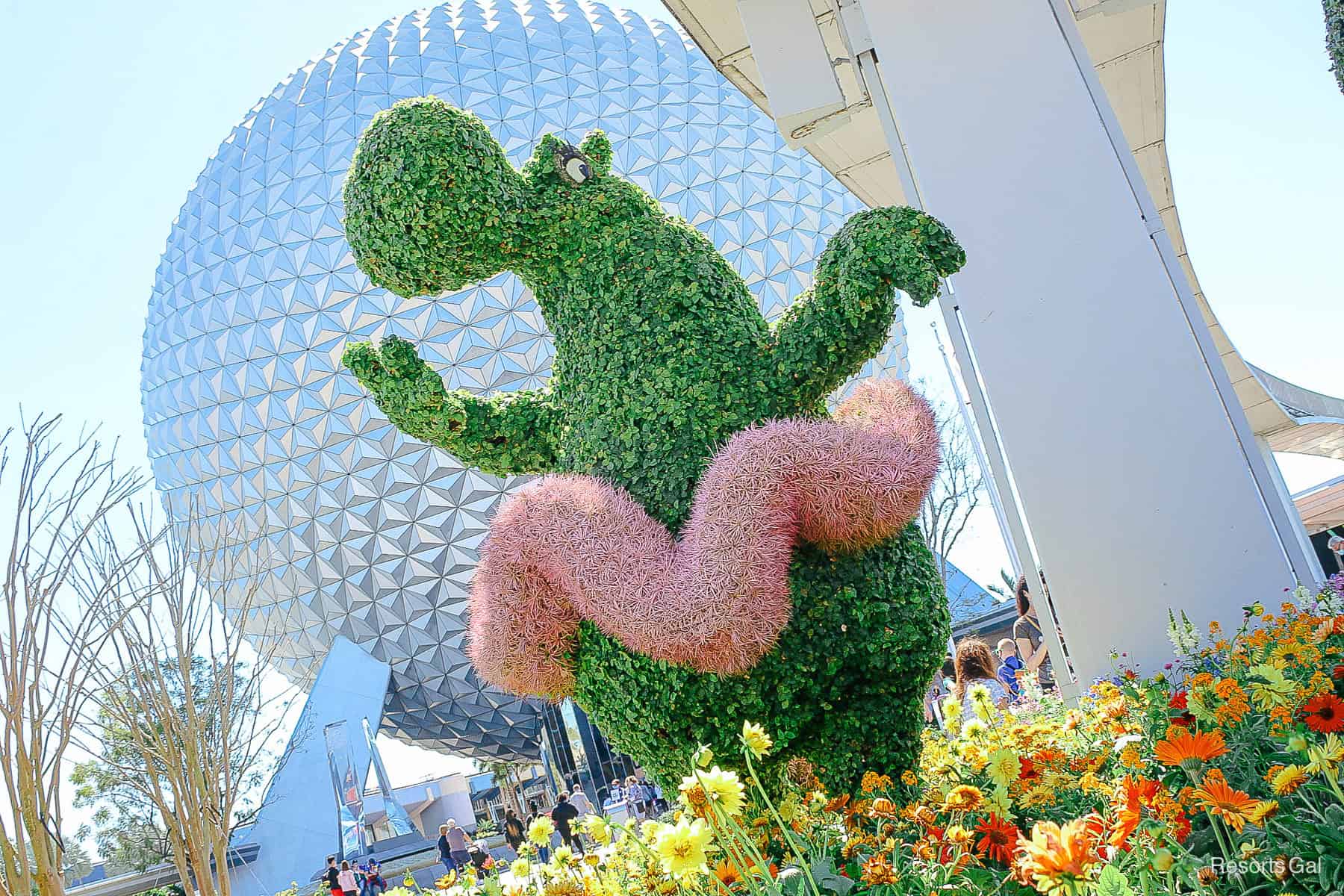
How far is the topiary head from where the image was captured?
3.40 m

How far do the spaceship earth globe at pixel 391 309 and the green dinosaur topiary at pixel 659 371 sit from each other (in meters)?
11.7

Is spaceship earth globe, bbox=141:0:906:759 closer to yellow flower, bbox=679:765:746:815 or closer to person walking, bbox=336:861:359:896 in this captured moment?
person walking, bbox=336:861:359:896

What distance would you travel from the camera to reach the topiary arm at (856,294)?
3.13m

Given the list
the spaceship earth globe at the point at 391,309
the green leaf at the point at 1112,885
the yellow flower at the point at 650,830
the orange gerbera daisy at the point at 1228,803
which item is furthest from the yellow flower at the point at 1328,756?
the spaceship earth globe at the point at 391,309

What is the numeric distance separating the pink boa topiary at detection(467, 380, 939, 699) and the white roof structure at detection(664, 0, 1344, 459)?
3513 millimetres

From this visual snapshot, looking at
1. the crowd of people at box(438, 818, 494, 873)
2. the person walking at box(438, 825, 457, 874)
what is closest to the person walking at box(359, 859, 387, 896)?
the person walking at box(438, 825, 457, 874)

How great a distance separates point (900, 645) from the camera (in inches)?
128

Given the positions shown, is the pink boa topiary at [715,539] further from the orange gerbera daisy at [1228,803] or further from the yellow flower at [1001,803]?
the orange gerbera daisy at [1228,803]

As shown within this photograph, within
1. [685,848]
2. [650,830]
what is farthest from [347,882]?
[685,848]

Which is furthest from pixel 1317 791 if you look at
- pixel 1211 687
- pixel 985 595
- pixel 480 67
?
pixel 985 595

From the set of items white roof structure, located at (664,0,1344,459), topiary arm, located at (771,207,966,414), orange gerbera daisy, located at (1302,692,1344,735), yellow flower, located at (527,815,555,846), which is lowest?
orange gerbera daisy, located at (1302,692,1344,735)

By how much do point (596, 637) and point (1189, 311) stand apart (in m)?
3.74

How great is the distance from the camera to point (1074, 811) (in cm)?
300

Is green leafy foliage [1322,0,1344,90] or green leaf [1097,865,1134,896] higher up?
green leafy foliage [1322,0,1344,90]
